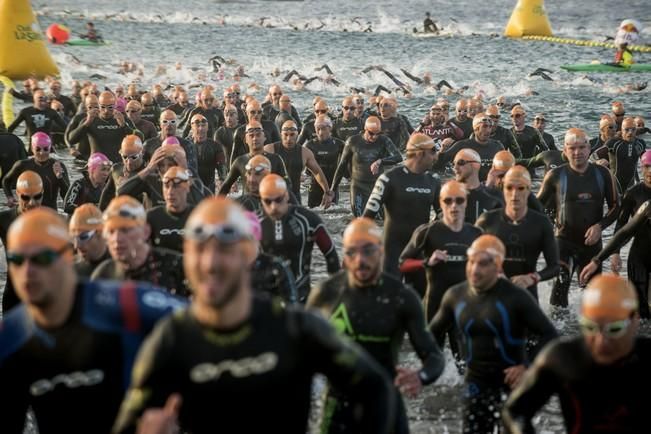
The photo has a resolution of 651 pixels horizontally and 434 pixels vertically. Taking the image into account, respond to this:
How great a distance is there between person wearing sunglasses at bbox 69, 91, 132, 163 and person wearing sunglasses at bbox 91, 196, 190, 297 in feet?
32.9

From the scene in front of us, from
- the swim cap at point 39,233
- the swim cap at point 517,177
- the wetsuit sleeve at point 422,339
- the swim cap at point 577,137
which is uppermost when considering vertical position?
the swim cap at point 39,233

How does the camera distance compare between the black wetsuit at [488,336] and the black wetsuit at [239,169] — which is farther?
the black wetsuit at [239,169]

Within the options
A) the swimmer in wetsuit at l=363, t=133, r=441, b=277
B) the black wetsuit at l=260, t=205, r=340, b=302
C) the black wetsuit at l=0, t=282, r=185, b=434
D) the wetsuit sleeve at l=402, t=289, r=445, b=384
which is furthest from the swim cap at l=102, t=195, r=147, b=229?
the swimmer in wetsuit at l=363, t=133, r=441, b=277

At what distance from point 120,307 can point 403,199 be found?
7107mm

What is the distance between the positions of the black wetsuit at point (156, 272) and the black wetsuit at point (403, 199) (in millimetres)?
4517

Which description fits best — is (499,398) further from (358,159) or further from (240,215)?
(358,159)

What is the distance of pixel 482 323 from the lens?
751 centimetres

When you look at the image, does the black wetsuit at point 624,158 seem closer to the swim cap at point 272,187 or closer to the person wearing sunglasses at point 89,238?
the swim cap at point 272,187

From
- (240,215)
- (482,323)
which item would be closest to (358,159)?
(482,323)

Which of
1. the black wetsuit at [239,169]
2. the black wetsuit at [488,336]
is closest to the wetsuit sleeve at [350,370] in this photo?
the black wetsuit at [488,336]

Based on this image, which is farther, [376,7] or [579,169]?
[376,7]

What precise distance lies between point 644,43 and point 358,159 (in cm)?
7118

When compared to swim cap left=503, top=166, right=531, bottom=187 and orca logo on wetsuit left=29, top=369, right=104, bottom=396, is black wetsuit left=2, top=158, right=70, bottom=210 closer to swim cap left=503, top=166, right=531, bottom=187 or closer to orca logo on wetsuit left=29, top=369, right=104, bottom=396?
swim cap left=503, top=166, right=531, bottom=187

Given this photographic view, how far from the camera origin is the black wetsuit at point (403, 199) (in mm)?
11430
